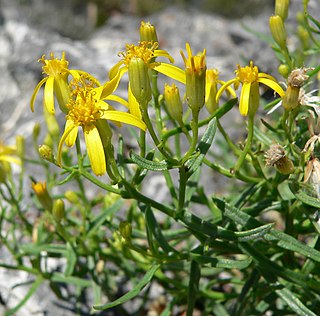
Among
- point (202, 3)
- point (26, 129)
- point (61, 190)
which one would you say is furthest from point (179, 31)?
point (202, 3)

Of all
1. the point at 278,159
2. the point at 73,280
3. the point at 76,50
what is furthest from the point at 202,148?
the point at 76,50

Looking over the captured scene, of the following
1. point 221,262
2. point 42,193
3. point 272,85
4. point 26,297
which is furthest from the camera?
point 26,297

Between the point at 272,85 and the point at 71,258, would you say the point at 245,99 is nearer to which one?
the point at 272,85

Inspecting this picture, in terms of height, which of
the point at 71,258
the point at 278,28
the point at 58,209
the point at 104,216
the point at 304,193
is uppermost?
the point at 278,28

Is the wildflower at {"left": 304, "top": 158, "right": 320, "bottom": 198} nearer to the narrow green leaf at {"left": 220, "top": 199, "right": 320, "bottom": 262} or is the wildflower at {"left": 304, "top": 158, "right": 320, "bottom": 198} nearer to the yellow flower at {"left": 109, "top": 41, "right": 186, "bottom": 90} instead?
the narrow green leaf at {"left": 220, "top": 199, "right": 320, "bottom": 262}

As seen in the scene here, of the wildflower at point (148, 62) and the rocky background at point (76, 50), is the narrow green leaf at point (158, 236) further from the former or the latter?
the rocky background at point (76, 50)

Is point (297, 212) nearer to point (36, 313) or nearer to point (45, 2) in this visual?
point (36, 313)

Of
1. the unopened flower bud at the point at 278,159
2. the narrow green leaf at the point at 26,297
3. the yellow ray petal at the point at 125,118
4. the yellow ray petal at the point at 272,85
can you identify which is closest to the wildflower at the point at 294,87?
the yellow ray petal at the point at 272,85
